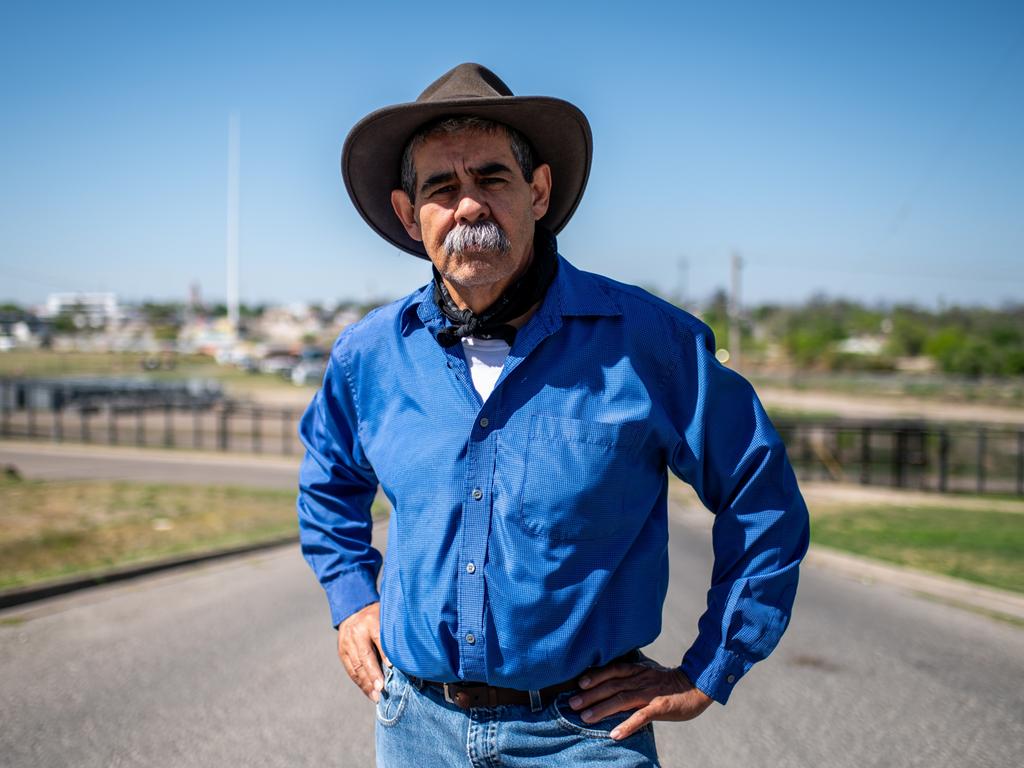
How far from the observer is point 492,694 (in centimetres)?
188

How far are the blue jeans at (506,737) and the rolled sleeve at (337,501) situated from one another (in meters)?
0.38

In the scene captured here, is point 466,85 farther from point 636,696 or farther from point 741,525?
point 636,696

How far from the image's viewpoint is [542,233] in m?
2.19

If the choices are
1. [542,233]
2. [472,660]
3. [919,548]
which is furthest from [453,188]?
[919,548]

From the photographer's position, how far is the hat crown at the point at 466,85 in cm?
204

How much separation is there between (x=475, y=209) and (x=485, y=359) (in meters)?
0.35

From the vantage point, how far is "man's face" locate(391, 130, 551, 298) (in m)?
2.01

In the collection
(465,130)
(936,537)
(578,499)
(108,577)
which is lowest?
(936,537)

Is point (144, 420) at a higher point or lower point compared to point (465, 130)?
lower

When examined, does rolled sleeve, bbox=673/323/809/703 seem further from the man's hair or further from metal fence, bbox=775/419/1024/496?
metal fence, bbox=775/419/1024/496

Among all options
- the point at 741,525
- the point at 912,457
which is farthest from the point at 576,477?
the point at 912,457

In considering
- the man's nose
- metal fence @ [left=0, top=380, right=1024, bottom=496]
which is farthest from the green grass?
the man's nose

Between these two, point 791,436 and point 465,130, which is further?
point 791,436

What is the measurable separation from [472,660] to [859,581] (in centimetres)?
798
